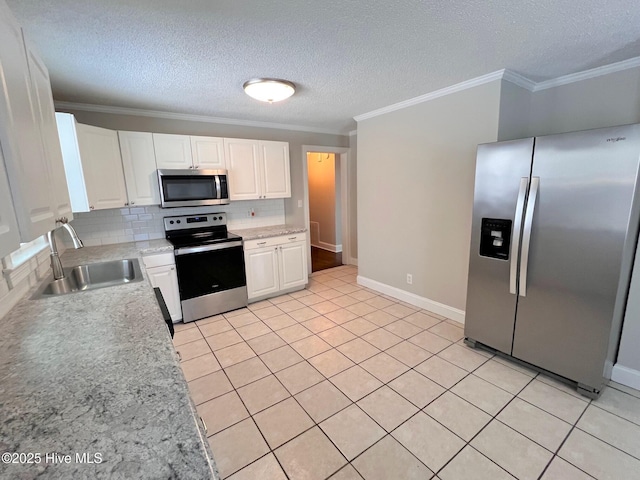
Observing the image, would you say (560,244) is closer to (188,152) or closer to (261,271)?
(261,271)

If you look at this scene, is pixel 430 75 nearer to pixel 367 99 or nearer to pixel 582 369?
pixel 367 99

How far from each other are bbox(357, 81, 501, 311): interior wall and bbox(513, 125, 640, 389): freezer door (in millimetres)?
737

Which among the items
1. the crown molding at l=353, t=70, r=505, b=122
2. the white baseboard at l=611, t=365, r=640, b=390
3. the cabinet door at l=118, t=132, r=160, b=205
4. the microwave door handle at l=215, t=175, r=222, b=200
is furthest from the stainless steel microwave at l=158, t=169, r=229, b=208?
the white baseboard at l=611, t=365, r=640, b=390

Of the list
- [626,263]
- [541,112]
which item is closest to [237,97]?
[541,112]

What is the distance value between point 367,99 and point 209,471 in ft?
10.7

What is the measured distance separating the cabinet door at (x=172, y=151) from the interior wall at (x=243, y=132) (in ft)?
1.09

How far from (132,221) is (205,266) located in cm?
102

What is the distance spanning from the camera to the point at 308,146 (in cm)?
449

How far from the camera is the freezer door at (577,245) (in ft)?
5.71

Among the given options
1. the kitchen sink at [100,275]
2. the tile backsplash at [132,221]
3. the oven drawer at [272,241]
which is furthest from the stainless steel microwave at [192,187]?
the kitchen sink at [100,275]

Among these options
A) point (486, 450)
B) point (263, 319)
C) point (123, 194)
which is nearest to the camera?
point (486, 450)

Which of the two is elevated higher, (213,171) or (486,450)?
(213,171)

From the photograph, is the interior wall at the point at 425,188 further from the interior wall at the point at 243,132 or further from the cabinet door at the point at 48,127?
the cabinet door at the point at 48,127

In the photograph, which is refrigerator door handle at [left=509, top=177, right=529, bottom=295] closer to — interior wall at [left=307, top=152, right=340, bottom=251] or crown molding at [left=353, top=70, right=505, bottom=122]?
crown molding at [left=353, top=70, right=505, bottom=122]
